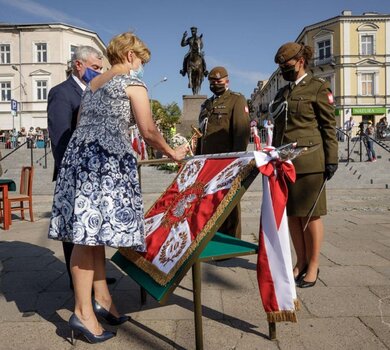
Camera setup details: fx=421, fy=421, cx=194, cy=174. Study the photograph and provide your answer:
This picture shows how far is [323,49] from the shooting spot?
1955 inches

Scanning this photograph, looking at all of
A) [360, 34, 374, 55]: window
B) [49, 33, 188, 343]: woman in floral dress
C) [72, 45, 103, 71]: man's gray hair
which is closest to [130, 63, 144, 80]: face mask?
[49, 33, 188, 343]: woman in floral dress

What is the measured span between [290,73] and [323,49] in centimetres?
5026

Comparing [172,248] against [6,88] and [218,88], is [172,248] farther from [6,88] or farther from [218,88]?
[6,88]

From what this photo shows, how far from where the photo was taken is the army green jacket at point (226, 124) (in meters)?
4.44

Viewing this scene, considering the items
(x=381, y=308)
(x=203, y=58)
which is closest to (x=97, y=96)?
(x=381, y=308)

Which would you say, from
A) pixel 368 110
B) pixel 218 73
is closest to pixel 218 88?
pixel 218 73

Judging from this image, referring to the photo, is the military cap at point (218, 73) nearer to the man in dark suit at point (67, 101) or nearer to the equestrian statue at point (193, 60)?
the man in dark suit at point (67, 101)

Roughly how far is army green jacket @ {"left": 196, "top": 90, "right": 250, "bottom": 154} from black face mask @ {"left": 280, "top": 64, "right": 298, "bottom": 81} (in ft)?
2.99

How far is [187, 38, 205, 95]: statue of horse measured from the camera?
17922 millimetres

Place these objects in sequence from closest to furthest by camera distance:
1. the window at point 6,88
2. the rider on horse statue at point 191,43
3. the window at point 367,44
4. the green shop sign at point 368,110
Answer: the rider on horse statue at point 191,43 < the window at point 6,88 < the green shop sign at point 368,110 < the window at point 367,44

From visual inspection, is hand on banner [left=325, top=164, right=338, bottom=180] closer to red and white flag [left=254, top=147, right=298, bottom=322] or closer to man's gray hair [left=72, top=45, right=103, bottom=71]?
red and white flag [left=254, top=147, right=298, bottom=322]

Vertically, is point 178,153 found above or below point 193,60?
below

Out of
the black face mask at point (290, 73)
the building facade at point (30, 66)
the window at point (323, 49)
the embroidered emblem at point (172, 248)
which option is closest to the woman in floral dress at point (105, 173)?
the embroidered emblem at point (172, 248)

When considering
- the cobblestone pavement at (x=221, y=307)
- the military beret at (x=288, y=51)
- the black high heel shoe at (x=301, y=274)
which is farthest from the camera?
the black high heel shoe at (x=301, y=274)
